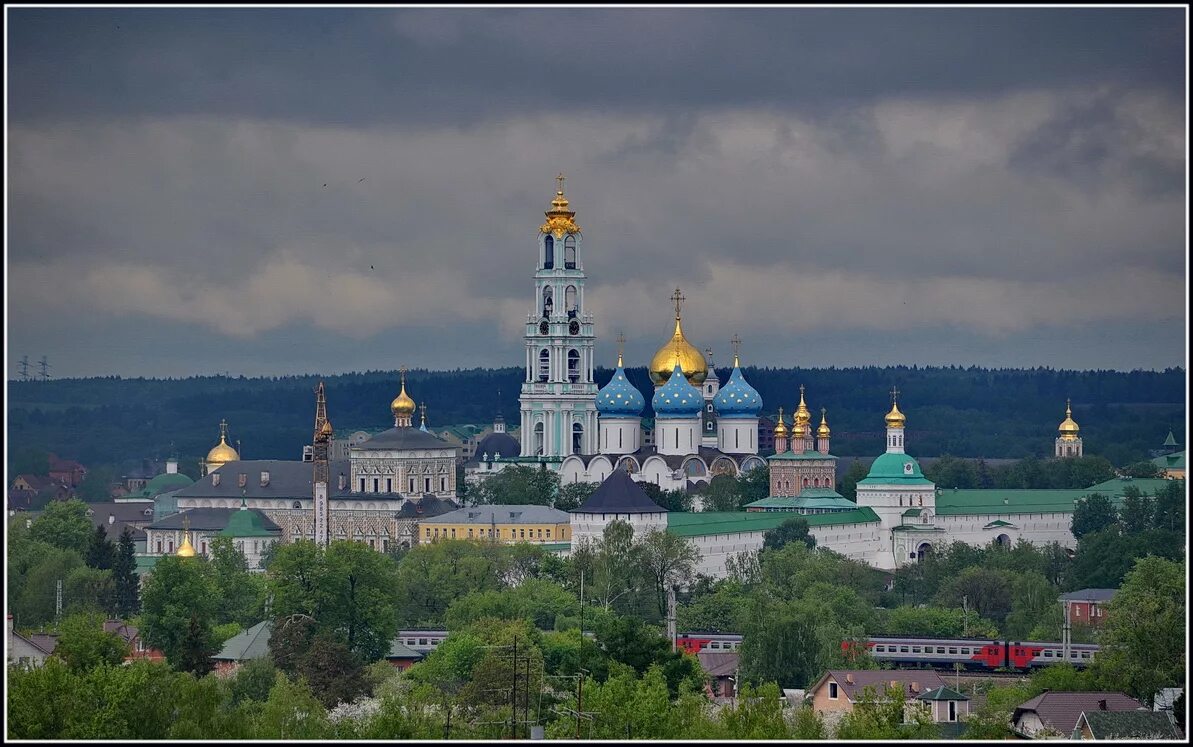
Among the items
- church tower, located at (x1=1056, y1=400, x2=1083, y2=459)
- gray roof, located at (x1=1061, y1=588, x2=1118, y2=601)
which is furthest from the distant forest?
gray roof, located at (x1=1061, y1=588, x2=1118, y2=601)

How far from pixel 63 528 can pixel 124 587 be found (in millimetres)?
11671

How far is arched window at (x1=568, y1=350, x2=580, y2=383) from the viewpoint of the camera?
9231 centimetres

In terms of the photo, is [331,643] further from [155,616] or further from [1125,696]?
[1125,696]

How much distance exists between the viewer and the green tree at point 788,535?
259 feet

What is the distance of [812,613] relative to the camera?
189 ft

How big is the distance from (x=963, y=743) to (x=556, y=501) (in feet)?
161

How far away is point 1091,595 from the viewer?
224 ft

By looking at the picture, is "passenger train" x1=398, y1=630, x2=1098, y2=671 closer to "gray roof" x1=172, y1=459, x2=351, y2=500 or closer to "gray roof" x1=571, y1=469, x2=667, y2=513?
"gray roof" x1=571, y1=469, x2=667, y2=513

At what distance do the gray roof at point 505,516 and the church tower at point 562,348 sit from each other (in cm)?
876

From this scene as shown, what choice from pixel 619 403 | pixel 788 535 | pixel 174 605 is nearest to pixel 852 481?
pixel 619 403

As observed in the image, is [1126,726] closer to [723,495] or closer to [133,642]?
[133,642]

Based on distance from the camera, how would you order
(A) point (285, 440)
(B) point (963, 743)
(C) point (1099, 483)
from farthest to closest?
(A) point (285, 440)
(C) point (1099, 483)
(B) point (963, 743)

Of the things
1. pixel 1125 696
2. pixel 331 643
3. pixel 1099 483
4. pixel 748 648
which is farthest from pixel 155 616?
pixel 1099 483

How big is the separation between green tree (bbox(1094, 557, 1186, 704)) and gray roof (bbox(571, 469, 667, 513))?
24331mm
